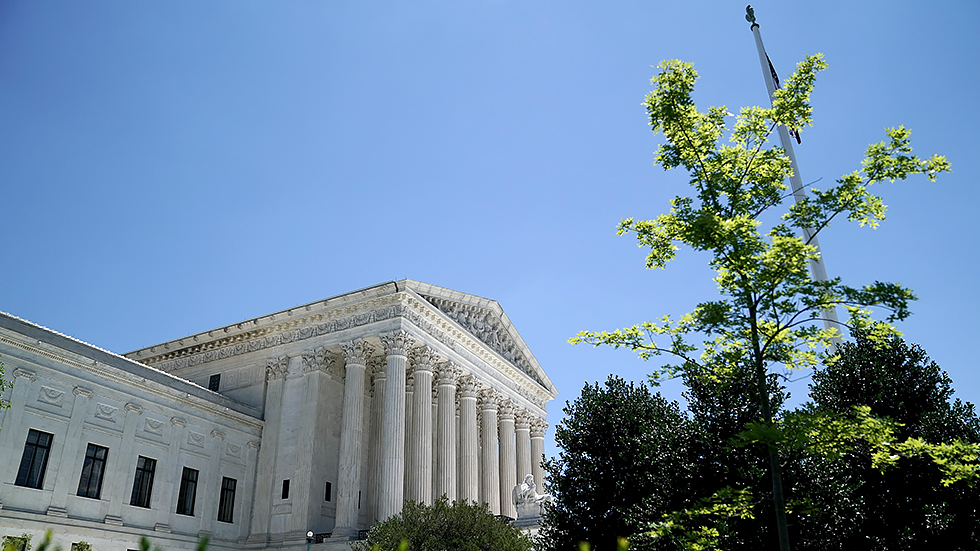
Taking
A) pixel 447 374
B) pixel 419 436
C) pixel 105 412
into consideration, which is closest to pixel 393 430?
pixel 419 436

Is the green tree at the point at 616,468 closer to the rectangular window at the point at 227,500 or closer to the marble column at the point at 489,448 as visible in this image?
the rectangular window at the point at 227,500

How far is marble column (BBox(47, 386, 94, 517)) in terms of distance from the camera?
2902 centimetres

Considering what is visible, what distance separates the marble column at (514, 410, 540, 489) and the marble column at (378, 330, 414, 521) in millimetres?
16371

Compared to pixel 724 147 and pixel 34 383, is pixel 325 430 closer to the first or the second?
pixel 34 383

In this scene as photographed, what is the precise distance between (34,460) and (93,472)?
2.70 metres

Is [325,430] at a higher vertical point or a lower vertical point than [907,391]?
higher

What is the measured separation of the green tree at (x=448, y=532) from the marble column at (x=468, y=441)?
11945 millimetres

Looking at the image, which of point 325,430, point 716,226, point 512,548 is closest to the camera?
point 716,226

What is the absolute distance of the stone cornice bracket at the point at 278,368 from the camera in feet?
132

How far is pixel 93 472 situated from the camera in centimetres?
3081

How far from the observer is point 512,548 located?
1125 inches

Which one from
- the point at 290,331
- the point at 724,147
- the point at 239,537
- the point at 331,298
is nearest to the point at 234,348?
the point at 290,331

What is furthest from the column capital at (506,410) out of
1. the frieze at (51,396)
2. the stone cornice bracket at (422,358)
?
the frieze at (51,396)

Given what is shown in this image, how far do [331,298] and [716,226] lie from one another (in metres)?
29.6
